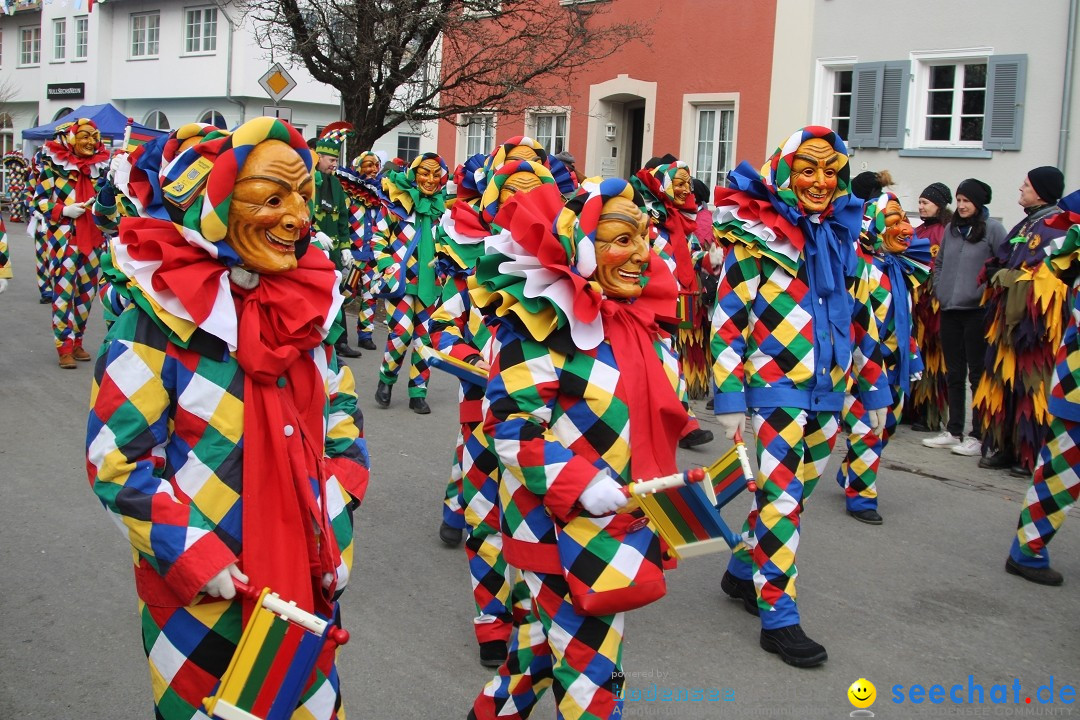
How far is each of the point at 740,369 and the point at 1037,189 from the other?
11.7ft

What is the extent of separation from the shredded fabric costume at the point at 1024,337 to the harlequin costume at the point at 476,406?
2936mm

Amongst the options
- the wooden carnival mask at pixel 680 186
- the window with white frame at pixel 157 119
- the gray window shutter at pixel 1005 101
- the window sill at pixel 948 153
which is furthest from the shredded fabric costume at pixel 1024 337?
the window with white frame at pixel 157 119

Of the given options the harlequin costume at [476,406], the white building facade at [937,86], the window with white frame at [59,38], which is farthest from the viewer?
the window with white frame at [59,38]

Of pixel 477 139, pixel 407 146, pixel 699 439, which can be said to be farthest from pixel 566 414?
pixel 407 146

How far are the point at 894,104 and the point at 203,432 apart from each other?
13856 millimetres

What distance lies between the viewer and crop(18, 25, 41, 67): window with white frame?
4078 cm

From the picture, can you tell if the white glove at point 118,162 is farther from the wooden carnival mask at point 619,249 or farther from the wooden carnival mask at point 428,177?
the wooden carnival mask at point 428,177

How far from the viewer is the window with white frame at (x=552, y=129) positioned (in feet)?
66.1

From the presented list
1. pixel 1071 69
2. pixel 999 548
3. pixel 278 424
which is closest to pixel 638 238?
pixel 278 424

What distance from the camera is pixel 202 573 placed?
245 centimetres

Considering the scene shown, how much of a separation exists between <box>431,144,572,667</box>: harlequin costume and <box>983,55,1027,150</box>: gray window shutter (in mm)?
9785

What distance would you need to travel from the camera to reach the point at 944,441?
8.56 metres

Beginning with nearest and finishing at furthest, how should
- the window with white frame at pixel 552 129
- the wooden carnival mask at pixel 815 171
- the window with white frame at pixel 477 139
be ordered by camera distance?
the wooden carnival mask at pixel 815 171 < the window with white frame at pixel 552 129 < the window with white frame at pixel 477 139

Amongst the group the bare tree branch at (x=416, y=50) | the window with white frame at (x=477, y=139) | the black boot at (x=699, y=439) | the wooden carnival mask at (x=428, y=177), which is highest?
the bare tree branch at (x=416, y=50)
